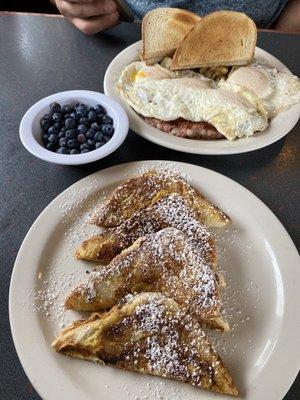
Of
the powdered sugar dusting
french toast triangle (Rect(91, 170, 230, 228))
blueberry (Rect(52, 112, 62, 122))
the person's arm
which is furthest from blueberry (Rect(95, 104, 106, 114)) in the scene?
the person's arm

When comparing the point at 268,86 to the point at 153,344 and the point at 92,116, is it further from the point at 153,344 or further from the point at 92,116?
the point at 153,344

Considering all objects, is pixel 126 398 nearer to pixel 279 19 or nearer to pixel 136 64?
pixel 136 64

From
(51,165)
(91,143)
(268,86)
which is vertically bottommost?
(51,165)

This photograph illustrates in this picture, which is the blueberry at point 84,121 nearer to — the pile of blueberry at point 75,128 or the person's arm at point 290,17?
the pile of blueberry at point 75,128

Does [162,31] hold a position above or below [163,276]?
above

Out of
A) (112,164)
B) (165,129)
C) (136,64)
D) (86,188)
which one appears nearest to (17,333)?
(86,188)

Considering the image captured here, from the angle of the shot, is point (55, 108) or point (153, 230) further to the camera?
point (55, 108)

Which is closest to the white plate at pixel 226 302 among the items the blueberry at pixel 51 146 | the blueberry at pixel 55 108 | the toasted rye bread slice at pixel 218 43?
the blueberry at pixel 51 146

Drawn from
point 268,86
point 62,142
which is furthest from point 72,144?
point 268,86
